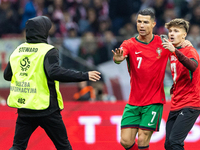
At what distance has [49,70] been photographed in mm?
4035

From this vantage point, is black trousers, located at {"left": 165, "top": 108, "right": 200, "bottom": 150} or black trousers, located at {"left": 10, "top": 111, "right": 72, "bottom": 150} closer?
black trousers, located at {"left": 10, "top": 111, "right": 72, "bottom": 150}

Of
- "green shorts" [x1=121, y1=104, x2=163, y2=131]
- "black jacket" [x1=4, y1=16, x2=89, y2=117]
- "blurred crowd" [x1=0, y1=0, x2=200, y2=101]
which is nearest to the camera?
"black jacket" [x1=4, y1=16, x2=89, y2=117]

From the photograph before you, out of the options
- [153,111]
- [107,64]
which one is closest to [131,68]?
[153,111]

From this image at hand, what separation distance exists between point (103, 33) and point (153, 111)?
6246mm

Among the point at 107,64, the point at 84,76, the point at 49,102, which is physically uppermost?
the point at 84,76

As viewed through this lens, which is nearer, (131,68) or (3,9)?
(131,68)

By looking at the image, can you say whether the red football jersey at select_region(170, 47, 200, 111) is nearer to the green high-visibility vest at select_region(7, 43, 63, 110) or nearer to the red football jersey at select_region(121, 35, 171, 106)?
the red football jersey at select_region(121, 35, 171, 106)

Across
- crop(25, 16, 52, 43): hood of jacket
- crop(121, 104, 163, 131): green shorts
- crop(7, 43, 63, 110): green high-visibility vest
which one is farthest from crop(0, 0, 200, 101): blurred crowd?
crop(7, 43, 63, 110): green high-visibility vest

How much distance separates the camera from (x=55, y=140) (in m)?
4.31

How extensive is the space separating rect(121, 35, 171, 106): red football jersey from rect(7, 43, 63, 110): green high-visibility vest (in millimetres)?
1300

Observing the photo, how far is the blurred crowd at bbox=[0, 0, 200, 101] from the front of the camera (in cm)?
1084

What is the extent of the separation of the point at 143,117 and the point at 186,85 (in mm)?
761

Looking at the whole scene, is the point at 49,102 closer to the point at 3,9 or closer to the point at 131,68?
the point at 131,68

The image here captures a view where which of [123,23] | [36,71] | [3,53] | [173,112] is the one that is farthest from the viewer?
[123,23]
